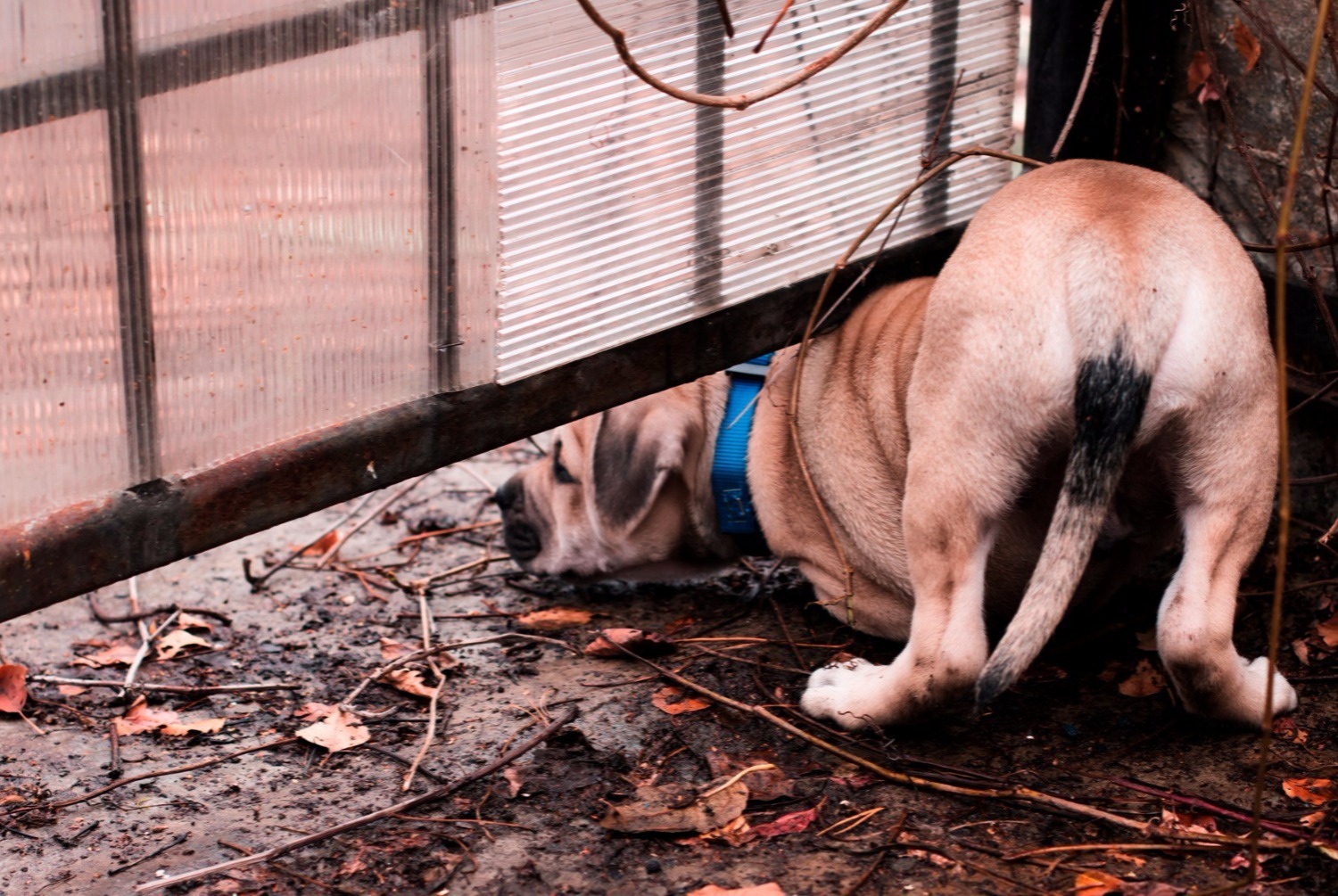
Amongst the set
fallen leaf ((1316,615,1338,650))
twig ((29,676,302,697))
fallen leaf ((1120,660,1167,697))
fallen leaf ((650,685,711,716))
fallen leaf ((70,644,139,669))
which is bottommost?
fallen leaf ((70,644,139,669))

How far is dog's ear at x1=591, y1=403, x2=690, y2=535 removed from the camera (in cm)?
423

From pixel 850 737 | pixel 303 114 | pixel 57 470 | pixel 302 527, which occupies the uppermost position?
pixel 303 114

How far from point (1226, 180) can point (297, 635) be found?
3361 millimetres

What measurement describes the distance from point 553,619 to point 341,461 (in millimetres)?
1422

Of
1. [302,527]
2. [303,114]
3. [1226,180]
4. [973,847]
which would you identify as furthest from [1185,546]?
[302,527]

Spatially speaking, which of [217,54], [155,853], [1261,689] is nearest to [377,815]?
[155,853]

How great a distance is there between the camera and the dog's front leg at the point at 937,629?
10.8 ft

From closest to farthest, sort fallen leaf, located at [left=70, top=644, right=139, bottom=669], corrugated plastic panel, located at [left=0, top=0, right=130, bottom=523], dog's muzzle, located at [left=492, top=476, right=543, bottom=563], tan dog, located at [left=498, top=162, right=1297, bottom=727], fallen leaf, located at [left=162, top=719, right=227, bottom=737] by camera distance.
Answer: corrugated plastic panel, located at [left=0, top=0, right=130, bottom=523], tan dog, located at [left=498, top=162, right=1297, bottom=727], fallen leaf, located at [left=162, top=719, right=227, bottom=737], fallen leaf, located at [left=70, top=644, right=139, bottom=669], dog's muzzle, located at [left=492, top=476, right=543, bottom=563]

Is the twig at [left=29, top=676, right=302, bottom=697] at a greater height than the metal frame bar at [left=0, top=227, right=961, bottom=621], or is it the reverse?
the metal frame bar at [left=0, top=227, right=961, bottom=621]

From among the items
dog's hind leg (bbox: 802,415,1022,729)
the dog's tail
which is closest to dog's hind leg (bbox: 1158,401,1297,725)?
the dog's tail

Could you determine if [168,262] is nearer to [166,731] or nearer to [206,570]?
[166,731]

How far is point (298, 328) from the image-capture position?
3070mm

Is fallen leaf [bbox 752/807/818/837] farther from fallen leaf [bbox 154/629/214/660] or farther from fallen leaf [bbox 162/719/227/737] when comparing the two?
fallen leaf [bbox 154/629/214/660]

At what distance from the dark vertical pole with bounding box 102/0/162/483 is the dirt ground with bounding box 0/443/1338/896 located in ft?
3.16
